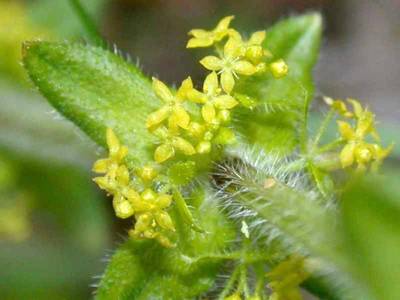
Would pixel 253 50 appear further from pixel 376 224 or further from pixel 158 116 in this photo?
pixel 376 224

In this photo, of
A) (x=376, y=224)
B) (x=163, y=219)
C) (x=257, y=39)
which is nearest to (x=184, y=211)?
(x=163, y=219)

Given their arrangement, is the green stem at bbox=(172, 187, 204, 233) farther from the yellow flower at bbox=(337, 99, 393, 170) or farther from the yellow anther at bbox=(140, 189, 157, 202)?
the yellow flower at bbox=(337, 99, 393, 170)

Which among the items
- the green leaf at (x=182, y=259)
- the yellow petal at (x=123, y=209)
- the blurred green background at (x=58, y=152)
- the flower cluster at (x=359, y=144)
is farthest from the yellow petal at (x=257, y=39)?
the blurred green background at (x=58, y=152)

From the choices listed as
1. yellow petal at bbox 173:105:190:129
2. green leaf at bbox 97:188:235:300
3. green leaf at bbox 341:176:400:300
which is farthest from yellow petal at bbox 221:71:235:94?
green leaf at bbox 341:176:400:300

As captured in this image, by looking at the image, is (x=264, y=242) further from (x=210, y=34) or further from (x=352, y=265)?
(x=352, y=265)

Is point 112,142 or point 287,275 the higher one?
point 112,142
